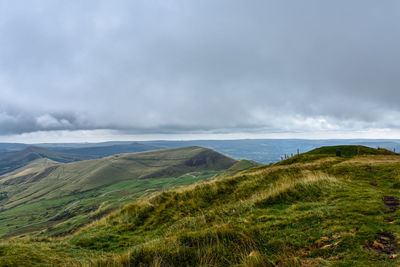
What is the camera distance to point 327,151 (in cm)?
3978

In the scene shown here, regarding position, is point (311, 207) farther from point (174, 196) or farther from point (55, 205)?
point (55, 205)

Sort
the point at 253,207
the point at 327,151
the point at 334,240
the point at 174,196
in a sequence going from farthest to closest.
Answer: the point at 327,151 → the point at 174,196 → the point at 253,207 → the point at 334,240

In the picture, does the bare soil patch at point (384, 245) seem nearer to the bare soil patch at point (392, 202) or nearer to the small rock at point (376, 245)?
the small rock at point (376, 245)

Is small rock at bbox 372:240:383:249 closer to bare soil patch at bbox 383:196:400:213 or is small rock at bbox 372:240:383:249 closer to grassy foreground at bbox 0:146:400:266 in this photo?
grassy foreground at bbox 0:146:400:266

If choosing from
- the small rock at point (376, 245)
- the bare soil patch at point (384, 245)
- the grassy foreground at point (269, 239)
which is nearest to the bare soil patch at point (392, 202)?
the grassy foreground at point (269, 239)

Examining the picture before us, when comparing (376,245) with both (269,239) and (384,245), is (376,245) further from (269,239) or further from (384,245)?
(269,239)

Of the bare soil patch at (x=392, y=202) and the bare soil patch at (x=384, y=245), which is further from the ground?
the bare soil patch at (x=384, y=245)

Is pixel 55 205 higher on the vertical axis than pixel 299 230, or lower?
lower

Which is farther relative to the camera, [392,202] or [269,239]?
[392,202]

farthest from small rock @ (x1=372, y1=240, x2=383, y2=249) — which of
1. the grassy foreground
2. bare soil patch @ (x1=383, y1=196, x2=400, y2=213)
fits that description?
bare soil patch @ (x1=383, y1=196, x2=400, y2=213)

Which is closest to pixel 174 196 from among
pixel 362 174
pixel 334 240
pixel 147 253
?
pixel 147 253

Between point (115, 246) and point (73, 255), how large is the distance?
197 cm

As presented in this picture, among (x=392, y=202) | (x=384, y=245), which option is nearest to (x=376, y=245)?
(x=384, y=245)

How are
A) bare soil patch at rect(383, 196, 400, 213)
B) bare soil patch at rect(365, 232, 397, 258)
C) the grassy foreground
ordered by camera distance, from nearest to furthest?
bare soil patch at rect(365, 232, 397, 258) → the grassy foreground → bare soil patch at rect(383, 196, 400, 213)
